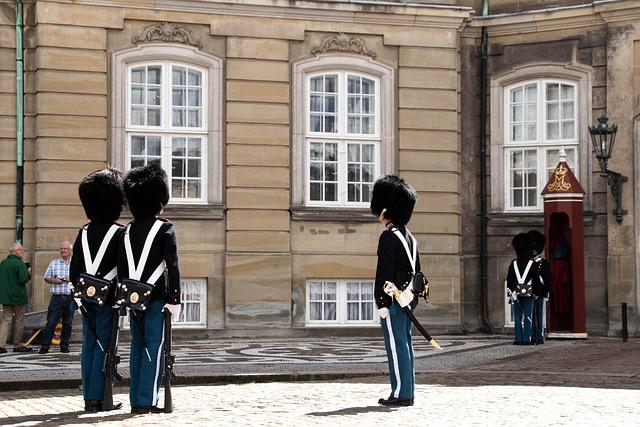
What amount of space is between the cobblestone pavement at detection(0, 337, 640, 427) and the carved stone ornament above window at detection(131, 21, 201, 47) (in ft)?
15.4

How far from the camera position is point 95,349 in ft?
34.6

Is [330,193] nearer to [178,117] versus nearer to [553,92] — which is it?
[178,117]

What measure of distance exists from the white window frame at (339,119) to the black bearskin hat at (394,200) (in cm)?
940

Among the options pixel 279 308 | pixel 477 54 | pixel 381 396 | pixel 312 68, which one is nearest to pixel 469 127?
pixel 477 54

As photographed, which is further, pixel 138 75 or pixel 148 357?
pixel 138 75

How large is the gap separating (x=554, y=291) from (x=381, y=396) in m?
8.83

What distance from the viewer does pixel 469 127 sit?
2219cm

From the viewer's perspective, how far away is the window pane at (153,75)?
20.3 metres

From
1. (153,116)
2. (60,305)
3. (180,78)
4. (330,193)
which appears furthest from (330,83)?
(60,305)

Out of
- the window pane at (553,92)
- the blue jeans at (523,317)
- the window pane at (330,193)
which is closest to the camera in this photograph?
the blue jeans at (523,317)

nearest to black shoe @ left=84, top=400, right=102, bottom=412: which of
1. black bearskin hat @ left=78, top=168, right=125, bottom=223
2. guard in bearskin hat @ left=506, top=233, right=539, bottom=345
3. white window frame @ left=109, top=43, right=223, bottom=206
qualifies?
black bearskin hat @ left=78, top=168, right=125, bottom=223

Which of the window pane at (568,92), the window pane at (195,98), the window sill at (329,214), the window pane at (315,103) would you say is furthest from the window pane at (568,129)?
the window pane at (195,98)

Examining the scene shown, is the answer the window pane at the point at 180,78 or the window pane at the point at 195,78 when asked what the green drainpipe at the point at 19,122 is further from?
the window pane at the point at 195,78

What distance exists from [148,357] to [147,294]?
18.9 inches
